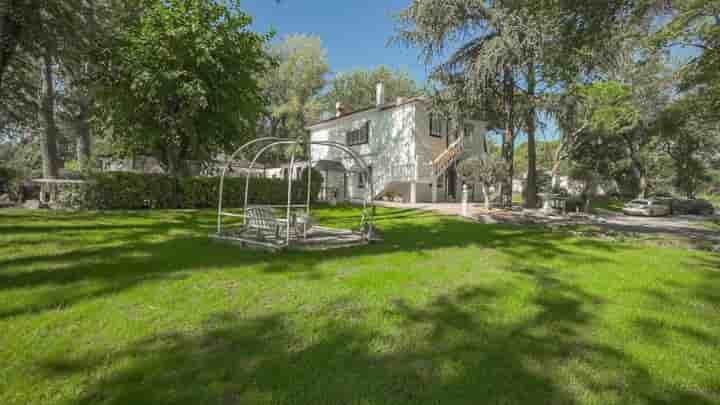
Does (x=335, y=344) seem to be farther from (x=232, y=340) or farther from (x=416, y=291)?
(x=416, y=291)

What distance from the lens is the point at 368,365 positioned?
259 cm

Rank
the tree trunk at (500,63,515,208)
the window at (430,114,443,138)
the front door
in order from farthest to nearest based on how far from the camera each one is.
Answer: the front door, the window at (430,114,443,138), the tree trunk at (500,63,515,208)

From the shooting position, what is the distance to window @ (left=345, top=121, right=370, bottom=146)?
2553cm

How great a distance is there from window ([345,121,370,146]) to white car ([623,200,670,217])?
62.8 ft

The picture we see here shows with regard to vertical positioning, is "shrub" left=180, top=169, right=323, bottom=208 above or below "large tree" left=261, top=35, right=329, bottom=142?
below

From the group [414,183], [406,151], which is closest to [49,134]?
[406,151]

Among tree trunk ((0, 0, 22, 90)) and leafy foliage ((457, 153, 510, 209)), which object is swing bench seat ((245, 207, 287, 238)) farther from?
leafy foliage ((457, 153, 510, 209))

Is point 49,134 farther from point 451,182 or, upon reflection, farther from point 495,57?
point 451,182

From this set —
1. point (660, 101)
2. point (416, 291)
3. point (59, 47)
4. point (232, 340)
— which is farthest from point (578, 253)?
point (660, 101)

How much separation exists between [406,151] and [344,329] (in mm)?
20063

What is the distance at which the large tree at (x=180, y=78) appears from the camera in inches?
524

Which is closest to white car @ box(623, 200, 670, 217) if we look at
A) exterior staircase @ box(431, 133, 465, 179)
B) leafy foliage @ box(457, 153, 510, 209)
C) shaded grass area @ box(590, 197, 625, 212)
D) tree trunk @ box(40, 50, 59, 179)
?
shaded grass area @ box(590, 197, 625, 212)

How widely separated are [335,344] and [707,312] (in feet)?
15.5

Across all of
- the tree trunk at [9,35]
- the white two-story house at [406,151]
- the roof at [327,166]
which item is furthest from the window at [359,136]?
the tree trunk at [9,35]
